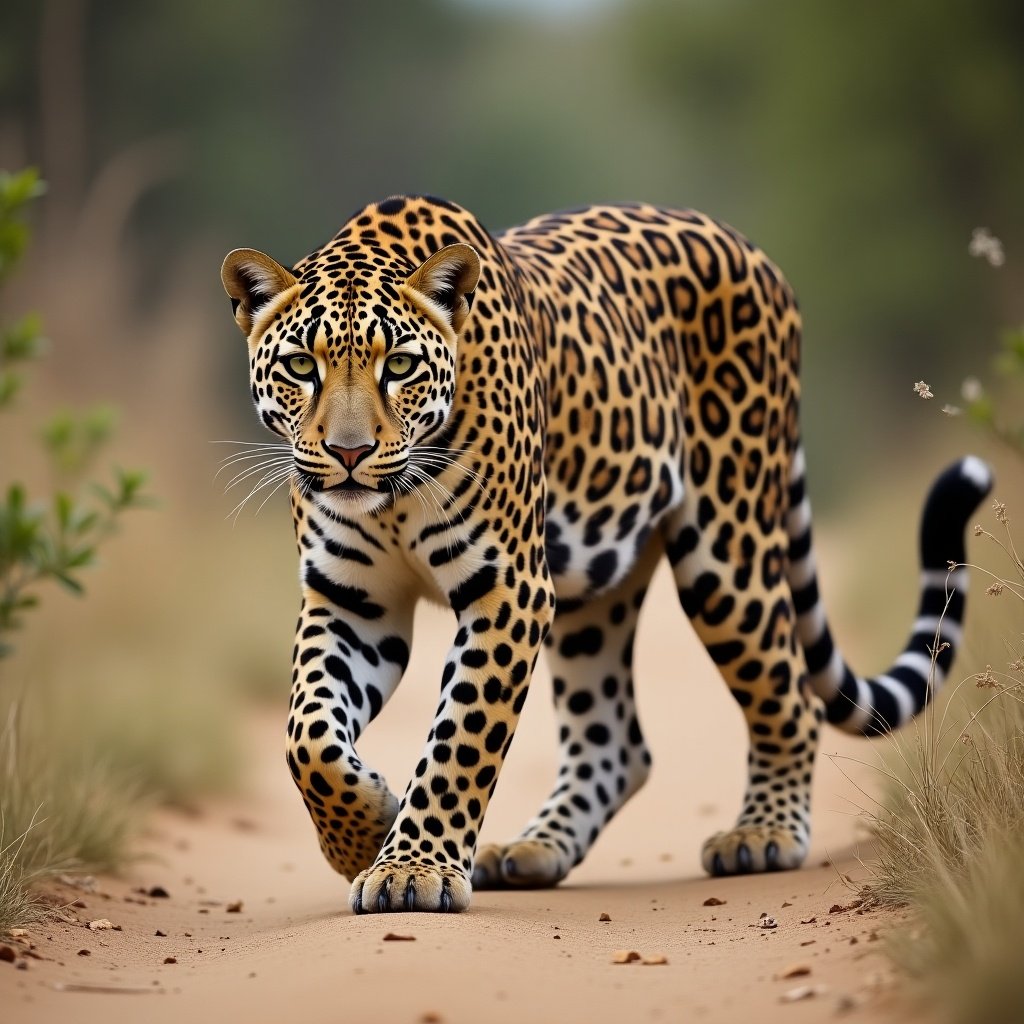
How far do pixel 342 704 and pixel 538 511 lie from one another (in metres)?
0.77

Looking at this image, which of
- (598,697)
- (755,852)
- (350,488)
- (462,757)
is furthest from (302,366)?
(755,852)

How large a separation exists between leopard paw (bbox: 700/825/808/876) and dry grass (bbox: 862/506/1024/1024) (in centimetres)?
58

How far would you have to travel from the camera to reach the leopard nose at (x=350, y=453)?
4535 millimetres

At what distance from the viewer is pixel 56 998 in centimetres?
399

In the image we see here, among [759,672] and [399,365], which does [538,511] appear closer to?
[399,365]

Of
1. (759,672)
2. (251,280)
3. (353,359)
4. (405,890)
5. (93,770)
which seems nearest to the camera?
(405,890)

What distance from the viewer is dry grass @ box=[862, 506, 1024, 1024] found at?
3.04m

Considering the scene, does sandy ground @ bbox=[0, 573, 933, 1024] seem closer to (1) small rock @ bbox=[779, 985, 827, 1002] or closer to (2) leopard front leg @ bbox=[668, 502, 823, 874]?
(1) small rock @ bbox=[779, 985, 827, 1002]

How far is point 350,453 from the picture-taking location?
14.9 ft

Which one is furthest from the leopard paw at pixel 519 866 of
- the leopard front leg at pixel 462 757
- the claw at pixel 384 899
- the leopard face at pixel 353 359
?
the leopard face at pixel 353 359

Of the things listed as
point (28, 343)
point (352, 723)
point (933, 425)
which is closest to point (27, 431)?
point (28, 343)

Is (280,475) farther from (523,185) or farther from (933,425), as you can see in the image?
(523,185)

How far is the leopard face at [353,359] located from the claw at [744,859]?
6.33 feet

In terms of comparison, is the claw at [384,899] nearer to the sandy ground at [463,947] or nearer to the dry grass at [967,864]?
the sandy ground at [463,947]
